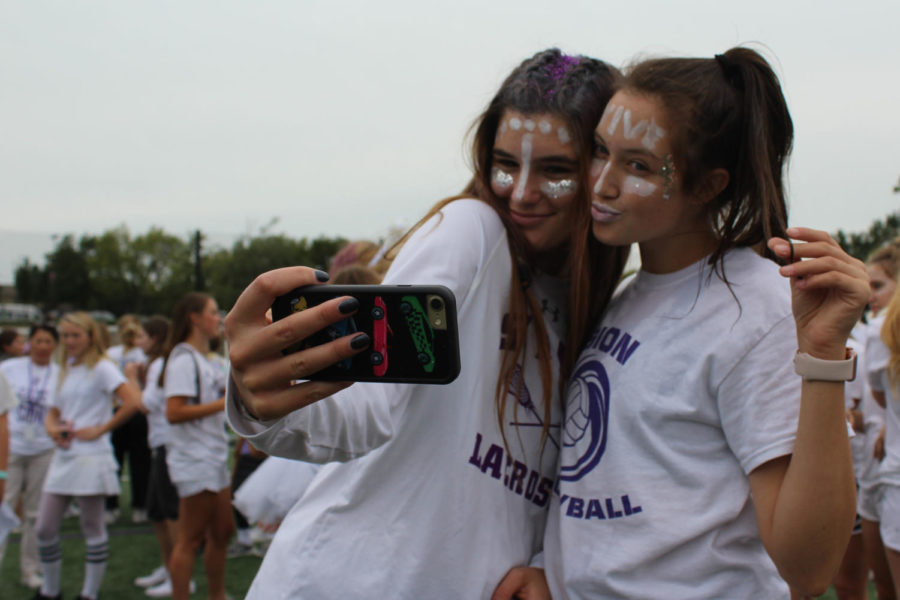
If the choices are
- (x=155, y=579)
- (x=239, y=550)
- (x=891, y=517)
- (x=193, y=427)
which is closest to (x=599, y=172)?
(x=891, y=517)

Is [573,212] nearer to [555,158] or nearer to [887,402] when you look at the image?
[555,158]

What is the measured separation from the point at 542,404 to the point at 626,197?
539 millimetres

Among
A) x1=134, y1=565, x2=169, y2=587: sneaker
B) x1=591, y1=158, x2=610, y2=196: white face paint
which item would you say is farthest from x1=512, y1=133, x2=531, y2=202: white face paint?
x1=134, y1=565, x2=169, y2=587: sneaker

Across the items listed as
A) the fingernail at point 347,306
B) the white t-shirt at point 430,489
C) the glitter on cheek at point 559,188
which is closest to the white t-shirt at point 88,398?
the white t-shirt at point 430,489

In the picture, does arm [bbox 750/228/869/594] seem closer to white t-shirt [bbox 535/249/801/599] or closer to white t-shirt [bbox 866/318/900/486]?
white t-shirt [bbox 535/249/801/599]

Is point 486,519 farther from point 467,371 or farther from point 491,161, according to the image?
point 491,161

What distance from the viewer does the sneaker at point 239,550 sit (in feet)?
22.9

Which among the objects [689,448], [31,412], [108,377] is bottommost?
[31,412]

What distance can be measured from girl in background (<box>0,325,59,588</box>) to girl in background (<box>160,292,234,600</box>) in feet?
5.35

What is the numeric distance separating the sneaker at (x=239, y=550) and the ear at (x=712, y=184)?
254 inches

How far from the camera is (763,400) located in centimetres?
142

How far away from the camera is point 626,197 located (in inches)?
66.0

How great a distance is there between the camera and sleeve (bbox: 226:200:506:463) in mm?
1362

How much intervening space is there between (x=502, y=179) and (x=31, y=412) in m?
5.77
